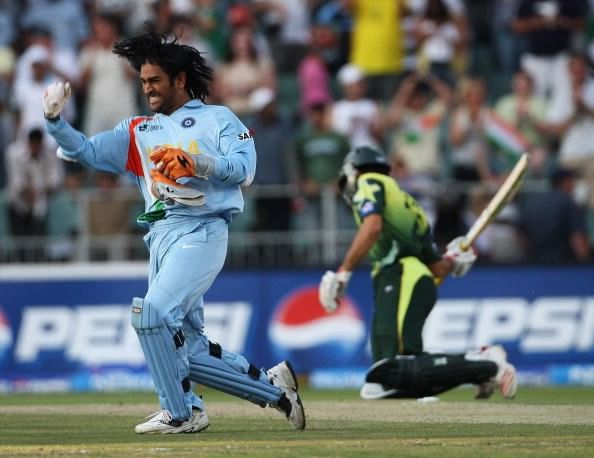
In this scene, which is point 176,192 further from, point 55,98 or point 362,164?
point 362,164

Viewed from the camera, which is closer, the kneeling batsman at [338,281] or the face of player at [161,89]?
the face of player at [161,89]

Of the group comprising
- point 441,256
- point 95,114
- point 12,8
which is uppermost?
point 12,8

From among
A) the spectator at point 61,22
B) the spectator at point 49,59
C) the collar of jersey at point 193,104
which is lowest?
the collar of jersey at point 193,104

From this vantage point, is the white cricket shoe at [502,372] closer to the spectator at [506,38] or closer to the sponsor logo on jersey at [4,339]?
the sponsor logo on jersey at [4,339]

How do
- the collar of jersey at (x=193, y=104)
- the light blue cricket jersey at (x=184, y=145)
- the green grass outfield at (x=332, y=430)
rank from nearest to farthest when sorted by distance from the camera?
the green grass outfield at (x=332, y=430) < the light blue cricket jersey at (x=184, y=145) < the collar of jersey at (x=193, y=104)

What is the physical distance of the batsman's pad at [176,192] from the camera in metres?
8.57

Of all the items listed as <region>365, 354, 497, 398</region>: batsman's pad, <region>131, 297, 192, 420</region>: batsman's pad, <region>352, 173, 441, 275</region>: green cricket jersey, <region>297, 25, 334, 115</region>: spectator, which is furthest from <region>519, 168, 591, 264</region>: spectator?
<region>131, 297, 192, 420</region>: batsman's pad

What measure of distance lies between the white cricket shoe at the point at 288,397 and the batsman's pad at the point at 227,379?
7 centimetres

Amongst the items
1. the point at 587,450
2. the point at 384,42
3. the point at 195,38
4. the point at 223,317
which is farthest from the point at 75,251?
the point at 587,450

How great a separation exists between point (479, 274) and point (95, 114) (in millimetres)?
5022

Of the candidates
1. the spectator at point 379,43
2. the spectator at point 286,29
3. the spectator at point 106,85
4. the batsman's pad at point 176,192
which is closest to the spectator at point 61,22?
the spectator at point 106,85

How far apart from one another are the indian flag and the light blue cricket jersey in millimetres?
9076

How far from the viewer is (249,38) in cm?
1852

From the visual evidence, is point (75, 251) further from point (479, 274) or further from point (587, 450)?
point (587, 450)
